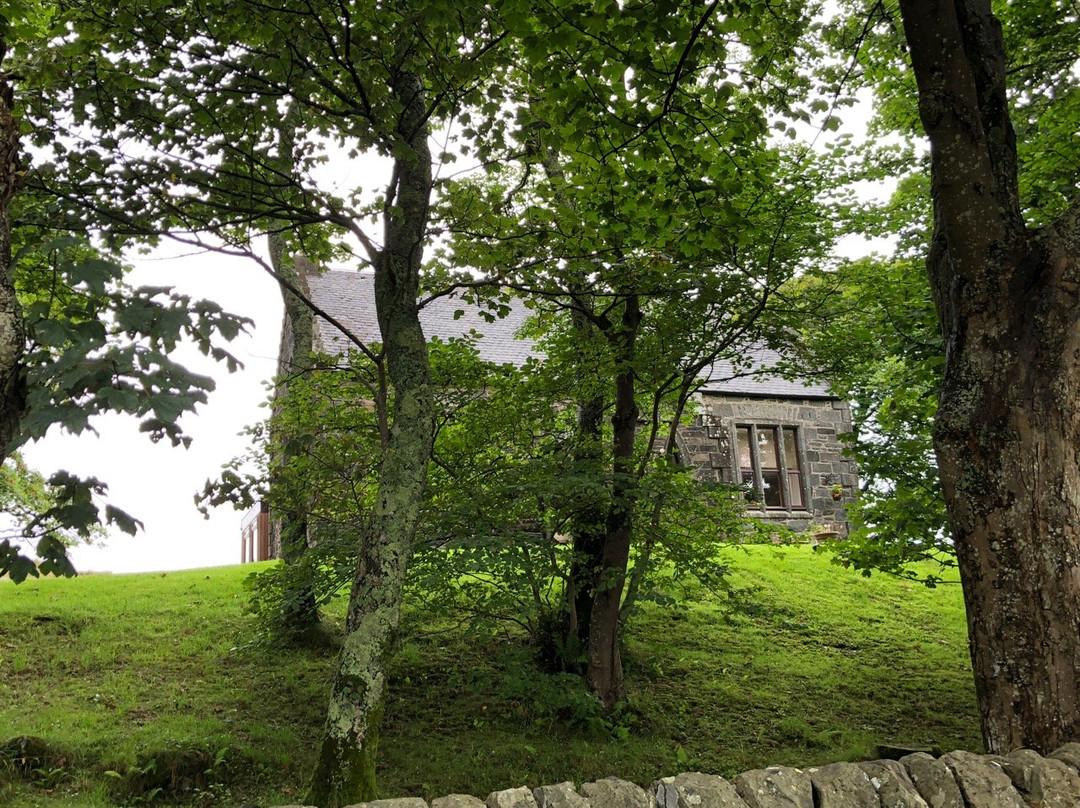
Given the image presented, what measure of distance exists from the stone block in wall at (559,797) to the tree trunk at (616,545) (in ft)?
14.8

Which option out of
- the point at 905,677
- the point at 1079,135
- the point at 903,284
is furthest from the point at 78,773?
the point at 1079,135

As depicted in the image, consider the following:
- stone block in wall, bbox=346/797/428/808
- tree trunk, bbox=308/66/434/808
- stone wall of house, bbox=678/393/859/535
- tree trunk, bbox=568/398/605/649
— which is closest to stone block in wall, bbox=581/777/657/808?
stone block in wall, bbox=346/797/428/808

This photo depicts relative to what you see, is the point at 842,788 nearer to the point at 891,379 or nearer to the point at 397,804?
the point at 397,804

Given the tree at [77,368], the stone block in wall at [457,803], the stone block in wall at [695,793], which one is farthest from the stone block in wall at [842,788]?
the tree at [77,368]

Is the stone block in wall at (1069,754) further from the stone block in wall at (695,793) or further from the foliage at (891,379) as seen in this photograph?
the foliage at (891,379)

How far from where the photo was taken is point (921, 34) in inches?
202

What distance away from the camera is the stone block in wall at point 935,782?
145 inches

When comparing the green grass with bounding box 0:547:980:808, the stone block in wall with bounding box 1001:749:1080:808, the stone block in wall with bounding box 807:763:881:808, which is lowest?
the green grass with bounding box 0:547:980:808

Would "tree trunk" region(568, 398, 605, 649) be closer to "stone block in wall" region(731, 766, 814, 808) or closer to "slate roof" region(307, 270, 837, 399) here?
Answer: "stone block in wall" region(731, 766, 814, 808)

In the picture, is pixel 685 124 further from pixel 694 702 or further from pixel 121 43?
pixel 694 702

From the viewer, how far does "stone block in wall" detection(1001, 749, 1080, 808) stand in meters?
3.78

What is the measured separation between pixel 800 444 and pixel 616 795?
1804cm

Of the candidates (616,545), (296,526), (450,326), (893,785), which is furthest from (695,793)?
(450,326)

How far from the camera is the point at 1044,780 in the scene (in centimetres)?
383
